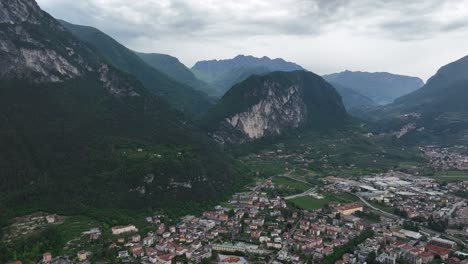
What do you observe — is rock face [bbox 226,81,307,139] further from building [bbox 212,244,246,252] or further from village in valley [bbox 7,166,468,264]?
building [bbox 212,244,246,252]

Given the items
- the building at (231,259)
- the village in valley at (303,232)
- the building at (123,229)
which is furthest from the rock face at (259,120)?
the building at (231,259)

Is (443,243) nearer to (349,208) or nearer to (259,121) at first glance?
(349,208)

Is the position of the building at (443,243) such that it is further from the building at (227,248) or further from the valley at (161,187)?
the building at (227,248)

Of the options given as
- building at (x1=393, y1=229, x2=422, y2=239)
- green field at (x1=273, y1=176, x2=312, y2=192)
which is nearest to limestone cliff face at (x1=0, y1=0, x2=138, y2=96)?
green field at (x1=273, y1=176, x2=312, y2=192)

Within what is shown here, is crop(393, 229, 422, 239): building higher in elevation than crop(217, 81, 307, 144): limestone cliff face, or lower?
lower

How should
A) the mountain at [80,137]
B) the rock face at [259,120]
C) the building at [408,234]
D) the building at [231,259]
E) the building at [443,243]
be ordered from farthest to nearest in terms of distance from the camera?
the rock face at [259,120]
the mountain at [80,137]
the building at [408,234]
the building at [443,243]
the building at [231,259]

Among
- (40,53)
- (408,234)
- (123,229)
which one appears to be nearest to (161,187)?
(123,229)

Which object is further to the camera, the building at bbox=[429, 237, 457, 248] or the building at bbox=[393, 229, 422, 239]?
the building at bbox=[393, 229, 422, 239]

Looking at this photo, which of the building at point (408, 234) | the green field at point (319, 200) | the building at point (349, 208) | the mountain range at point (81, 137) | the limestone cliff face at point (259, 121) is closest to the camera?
the building at point (408, 234)
